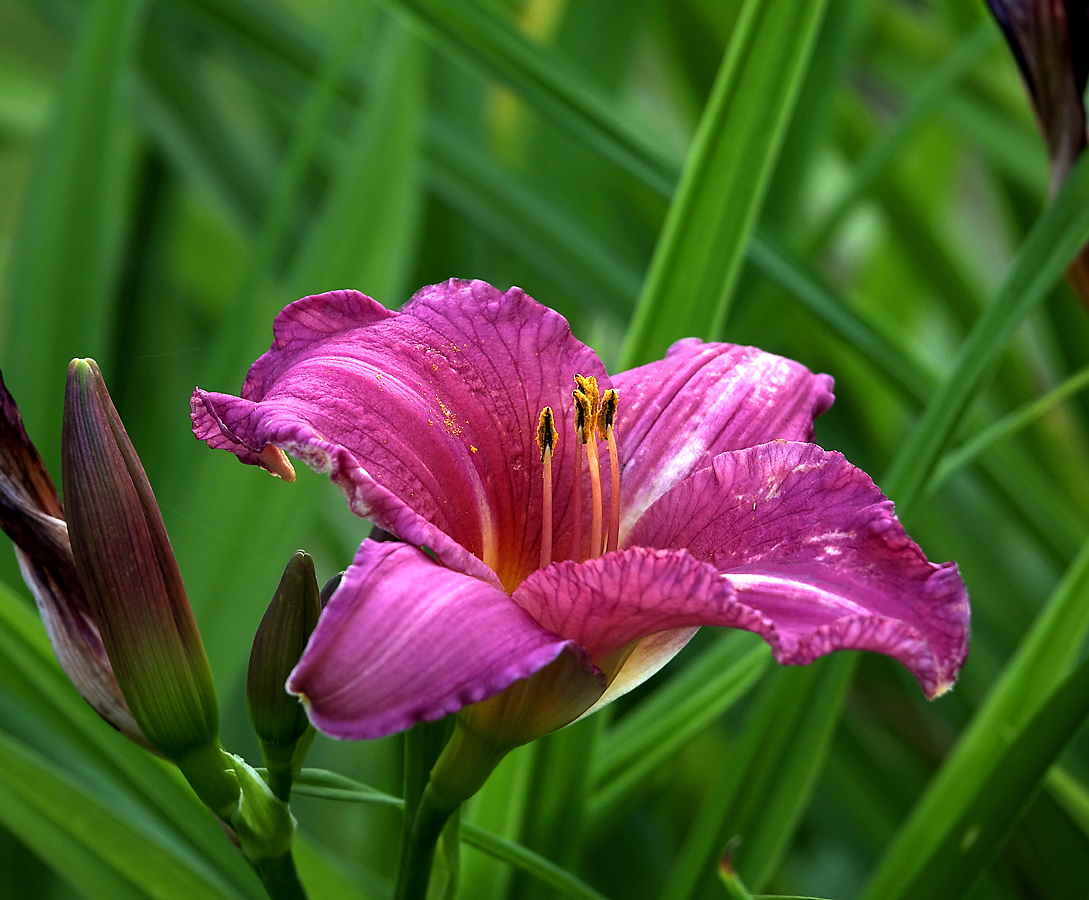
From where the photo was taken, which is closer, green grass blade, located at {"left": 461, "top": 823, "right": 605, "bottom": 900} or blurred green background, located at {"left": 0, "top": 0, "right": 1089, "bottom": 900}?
green grass blade, located at {"left": 461, "top": 823, "right": 605, "bottom": 900}

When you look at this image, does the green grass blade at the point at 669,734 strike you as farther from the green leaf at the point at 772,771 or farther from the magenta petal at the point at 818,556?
the magenta petal at the point at 818,556

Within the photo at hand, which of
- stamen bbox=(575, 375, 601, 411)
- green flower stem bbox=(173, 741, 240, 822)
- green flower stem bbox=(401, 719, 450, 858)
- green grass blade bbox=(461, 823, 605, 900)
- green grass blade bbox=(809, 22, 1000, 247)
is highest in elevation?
green grass blade bbox=(809, 22, 1000, 247)

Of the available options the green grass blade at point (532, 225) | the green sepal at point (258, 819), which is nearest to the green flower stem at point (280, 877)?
the green sepal at point (258, 819)

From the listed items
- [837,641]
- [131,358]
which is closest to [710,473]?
[837,641]

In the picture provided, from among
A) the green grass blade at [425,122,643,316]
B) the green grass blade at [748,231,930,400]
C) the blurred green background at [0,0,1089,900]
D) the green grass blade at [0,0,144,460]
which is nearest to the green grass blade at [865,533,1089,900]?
the blurred green background at [0,0,1089,900]

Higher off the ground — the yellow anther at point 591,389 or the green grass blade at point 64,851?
the yellow anther at point 591,389

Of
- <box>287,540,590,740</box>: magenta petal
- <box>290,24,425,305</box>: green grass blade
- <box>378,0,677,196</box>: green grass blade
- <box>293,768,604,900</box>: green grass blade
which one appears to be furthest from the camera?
<box>290,24,425,305</box>: green grass blade

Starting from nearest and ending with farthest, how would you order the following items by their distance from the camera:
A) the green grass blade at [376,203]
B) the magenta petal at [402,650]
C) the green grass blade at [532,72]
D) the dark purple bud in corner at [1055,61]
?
the magenta petal at [402,650] < the dark purple bud in corner at [1055,61] < the green grass blade at [532,72] < the green grass blade at [376,203]

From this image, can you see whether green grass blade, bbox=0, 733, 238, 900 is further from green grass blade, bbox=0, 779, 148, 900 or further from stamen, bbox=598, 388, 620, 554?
stamen, bbox=598, 388, 620, 554
